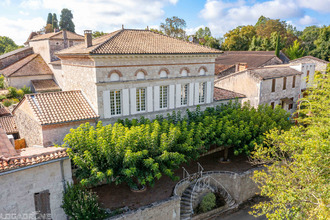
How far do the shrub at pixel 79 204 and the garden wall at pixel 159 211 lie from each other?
1.06 metres

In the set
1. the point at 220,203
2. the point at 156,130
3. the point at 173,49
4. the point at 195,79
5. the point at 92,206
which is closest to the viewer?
the point at 92,206

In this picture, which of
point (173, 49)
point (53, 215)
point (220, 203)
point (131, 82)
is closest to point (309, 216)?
point (220, 203)

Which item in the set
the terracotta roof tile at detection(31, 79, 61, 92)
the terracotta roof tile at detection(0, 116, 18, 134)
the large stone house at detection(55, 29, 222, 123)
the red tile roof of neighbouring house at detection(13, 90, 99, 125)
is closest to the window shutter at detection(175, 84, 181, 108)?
the large stone house at detection(55, 29, 222, 123)

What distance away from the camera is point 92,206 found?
485 inches

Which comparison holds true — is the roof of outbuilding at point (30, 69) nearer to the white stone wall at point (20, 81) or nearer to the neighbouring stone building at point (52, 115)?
the white stone wall at point (20, 81)

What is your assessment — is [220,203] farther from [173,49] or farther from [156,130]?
[173,49]

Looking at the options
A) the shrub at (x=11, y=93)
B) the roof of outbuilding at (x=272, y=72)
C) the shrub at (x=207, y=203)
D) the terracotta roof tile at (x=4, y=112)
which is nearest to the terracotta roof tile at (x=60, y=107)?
the shrub at (x=207, y=203)

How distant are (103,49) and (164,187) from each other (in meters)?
9.57

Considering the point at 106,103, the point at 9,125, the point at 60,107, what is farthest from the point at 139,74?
the point at 9,125

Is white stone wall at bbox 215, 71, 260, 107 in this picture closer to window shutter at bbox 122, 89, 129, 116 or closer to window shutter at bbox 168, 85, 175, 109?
window shutter at bbox 168, 85, 175, 109

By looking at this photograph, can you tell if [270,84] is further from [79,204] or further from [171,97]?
[79,204]

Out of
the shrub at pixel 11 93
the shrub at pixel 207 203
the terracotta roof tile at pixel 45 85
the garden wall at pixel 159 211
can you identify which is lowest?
the shrub at pixel 207 203

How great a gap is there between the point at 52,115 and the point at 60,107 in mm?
1019

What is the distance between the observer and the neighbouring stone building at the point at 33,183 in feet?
35.7
